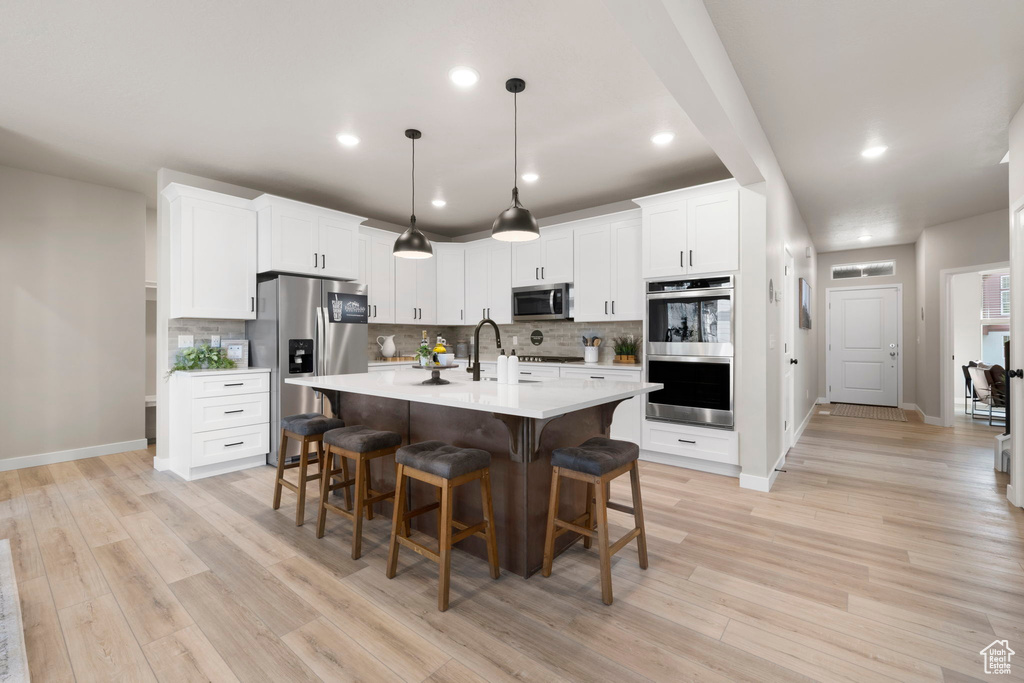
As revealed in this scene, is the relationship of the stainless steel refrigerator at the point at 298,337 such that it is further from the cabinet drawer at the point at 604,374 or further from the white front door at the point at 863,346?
the white front door at the point at 863,346

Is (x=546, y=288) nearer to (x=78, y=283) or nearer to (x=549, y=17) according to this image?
(x=549, y=17)

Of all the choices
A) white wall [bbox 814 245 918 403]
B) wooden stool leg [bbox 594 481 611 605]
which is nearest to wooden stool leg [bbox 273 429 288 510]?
wooden stool leg [bbox 594 481 611 605]

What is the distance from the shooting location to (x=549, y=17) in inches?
86.5

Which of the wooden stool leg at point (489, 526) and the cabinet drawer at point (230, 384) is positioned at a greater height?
the cabinet drawer at point (230, 384)

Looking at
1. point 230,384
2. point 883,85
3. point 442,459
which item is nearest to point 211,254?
point 230,384

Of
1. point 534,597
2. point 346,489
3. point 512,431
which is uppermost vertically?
point 512,431

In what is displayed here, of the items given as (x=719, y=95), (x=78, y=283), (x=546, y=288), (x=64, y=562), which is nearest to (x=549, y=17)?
(x=719, y=95)

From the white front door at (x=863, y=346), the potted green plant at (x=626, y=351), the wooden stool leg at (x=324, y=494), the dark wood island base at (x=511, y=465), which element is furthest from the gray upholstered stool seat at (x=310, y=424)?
the white front door at (x=863, y=346)

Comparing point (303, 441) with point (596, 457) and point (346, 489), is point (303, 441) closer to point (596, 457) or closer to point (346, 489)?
point (346, 489)

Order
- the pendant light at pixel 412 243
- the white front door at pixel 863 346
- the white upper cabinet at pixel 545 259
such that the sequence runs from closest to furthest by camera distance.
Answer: the pendant light at pixel 412 243
the white upper cabinet at pixel 545 259
the white front door at pixel 863 346

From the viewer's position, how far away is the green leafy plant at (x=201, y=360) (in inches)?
161

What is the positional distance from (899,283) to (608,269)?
5994mm

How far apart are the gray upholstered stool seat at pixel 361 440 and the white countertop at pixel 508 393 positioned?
0.27 m

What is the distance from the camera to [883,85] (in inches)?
109
